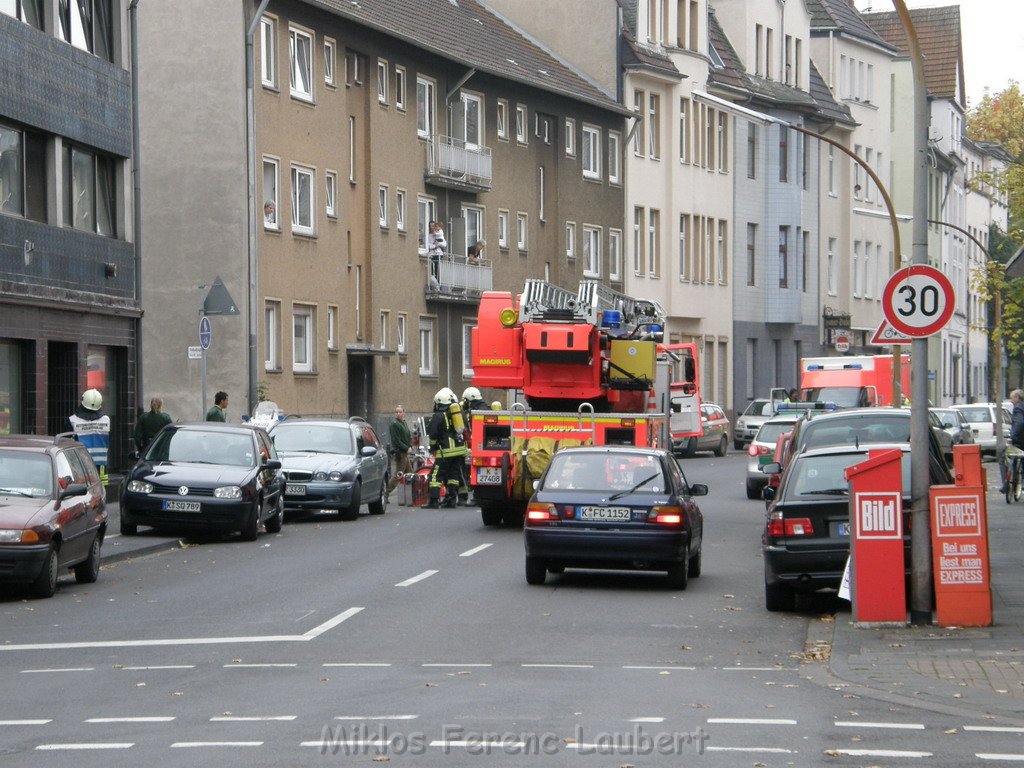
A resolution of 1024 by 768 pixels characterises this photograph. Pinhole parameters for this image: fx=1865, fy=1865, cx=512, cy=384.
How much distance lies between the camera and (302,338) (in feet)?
145

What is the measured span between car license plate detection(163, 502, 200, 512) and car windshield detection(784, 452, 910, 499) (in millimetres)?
9876

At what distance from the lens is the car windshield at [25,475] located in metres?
18.0

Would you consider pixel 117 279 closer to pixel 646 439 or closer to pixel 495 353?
pixel 495 353

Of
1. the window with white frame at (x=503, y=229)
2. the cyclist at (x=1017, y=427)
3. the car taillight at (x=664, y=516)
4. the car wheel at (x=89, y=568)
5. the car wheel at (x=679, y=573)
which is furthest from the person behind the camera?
the window with white frame at (x=503, y=229)

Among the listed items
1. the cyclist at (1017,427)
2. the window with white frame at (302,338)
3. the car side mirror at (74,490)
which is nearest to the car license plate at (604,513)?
the car side mirror at (74,490)

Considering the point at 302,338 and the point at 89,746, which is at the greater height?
the point at 302,338

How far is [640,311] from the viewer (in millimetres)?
33156

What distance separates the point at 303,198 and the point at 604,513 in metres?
27.1

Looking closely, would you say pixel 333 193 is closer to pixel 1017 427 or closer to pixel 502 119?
pixel 502 119

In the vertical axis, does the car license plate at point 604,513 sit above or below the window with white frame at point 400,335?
below

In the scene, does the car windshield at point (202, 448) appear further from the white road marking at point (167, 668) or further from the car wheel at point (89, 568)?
the white road marking at point (167, 668)

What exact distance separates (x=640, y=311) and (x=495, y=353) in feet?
16.7

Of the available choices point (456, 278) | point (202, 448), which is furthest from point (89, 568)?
point (456, 278)

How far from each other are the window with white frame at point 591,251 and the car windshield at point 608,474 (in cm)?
4171
